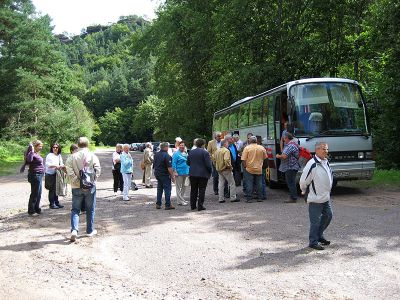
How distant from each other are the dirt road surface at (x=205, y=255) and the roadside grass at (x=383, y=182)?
366 centimetres

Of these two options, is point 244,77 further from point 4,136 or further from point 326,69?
point 4,136

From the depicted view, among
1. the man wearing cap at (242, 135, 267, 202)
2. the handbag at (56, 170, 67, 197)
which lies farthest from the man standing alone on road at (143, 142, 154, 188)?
the man wearing cap at (242, 135, 267, 202)

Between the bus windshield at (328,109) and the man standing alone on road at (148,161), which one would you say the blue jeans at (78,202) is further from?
the man standing alone on road at (148,161)

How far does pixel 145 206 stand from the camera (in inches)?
509

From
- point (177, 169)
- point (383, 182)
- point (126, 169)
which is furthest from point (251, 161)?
point (383, 182)

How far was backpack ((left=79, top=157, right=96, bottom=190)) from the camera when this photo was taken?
28.5ft

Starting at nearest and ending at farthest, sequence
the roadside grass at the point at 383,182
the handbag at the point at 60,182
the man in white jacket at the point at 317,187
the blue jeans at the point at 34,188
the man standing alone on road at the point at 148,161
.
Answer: the man in white jacket at the point at 317,187 → the blue jeans at the point at 34,188 → the handbag at the point at 60,182 → the roadside grass at the point at 383,182 → the man standing alone on road at the point at 148,161

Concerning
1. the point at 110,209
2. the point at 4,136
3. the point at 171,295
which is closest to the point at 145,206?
the point at 110,209

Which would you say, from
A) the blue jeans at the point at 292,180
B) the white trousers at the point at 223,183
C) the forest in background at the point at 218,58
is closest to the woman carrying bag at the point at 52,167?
the white trousers at the point at 223,183

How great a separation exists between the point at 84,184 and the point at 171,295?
12.5 ft

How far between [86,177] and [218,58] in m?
20.8

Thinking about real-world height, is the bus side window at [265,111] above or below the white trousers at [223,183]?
above

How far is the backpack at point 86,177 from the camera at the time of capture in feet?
28.5

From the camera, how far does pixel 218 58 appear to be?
2834 centimetres
